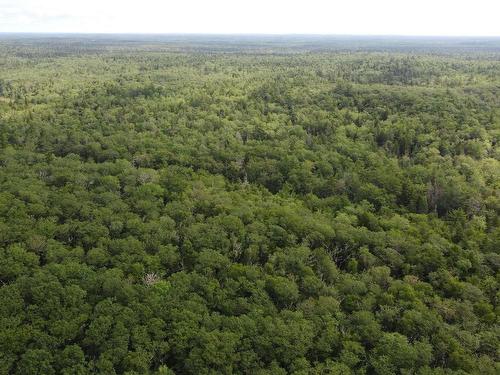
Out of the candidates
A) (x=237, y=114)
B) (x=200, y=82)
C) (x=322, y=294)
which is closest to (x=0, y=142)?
(x=237, y=114)

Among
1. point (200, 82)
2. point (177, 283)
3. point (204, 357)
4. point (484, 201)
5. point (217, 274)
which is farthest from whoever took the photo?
point (200, 82)

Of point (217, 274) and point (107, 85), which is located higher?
point (107, 85)

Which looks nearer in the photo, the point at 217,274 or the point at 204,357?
the point at 204,357

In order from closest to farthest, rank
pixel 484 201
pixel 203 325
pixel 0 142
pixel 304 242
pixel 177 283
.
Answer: pixel 203 325 → pixel 177 283 → pixel 304 242 → pixel 484 201 → pixel 0 142

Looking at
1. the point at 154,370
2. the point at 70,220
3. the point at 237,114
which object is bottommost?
the point at 154,370

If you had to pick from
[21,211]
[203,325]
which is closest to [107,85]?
[21,211]

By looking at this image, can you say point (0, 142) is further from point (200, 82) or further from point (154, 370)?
point (200, 82)

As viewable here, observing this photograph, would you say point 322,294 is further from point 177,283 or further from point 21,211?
point 21,211
